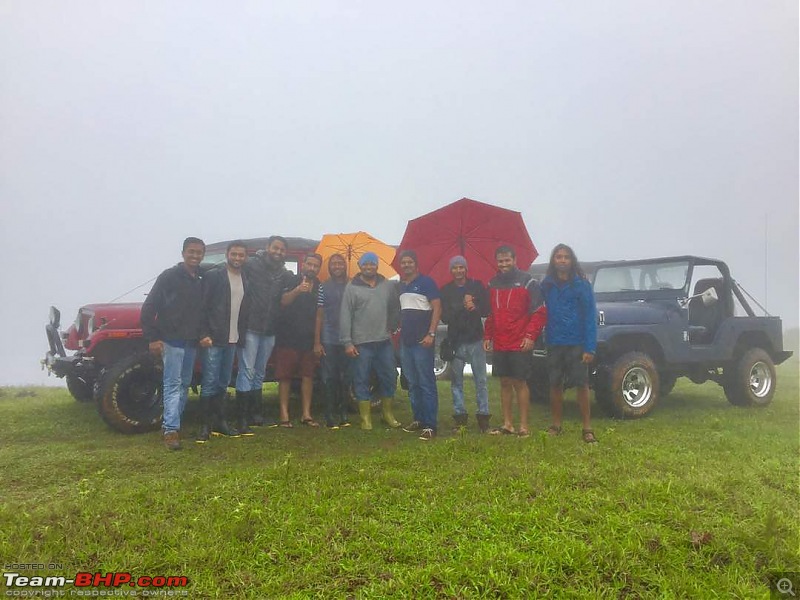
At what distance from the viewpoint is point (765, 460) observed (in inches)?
167

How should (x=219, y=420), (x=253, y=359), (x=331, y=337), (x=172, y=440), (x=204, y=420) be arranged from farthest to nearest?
(x=331, y=337), (x=253, y=359), (x=219, y=420), (x=204, y=420), (x=172, y=440)

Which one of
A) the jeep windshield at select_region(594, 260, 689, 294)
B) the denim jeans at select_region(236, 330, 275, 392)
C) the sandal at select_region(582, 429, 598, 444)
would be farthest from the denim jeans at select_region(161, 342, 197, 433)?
the jeep windshield at select_region(594, 260, 689, 294)

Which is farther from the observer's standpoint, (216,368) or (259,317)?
(259,317)

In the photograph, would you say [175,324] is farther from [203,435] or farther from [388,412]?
[388,412]

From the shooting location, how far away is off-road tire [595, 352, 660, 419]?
5.89 m

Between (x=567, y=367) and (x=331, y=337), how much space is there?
7.91 ft

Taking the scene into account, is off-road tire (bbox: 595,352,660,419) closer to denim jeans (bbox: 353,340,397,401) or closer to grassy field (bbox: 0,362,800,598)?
grassy field (bbox: 0,362,800,598)

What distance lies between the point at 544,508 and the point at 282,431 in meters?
2.97

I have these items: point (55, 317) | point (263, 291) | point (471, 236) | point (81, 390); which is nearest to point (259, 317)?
point (263, 291)

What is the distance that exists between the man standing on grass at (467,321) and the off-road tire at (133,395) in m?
2.95

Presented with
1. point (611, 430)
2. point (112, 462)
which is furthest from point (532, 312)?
point (112, 462)

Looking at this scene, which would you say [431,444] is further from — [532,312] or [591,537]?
[591,537]

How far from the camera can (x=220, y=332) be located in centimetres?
482

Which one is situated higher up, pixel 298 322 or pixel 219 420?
pixel 298 322
